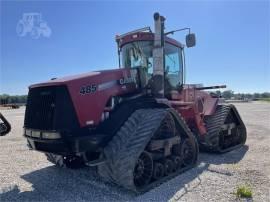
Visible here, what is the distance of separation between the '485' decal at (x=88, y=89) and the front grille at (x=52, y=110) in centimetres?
28

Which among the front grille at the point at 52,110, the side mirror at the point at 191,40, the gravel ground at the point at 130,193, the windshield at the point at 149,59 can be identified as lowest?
the gravel ground at the point at 130,193

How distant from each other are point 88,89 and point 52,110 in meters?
0.70

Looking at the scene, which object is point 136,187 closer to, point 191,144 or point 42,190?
point 42,190

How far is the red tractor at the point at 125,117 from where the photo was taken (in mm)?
4770

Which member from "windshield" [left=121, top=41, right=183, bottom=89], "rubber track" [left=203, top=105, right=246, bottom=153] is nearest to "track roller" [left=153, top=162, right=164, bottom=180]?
"windshield" [left=121, top=41, right=183, bottom=89]

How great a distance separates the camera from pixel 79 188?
531cm

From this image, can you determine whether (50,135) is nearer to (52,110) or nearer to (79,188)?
(52,110)

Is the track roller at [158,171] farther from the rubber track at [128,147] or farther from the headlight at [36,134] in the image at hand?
the headlight at [36,134]

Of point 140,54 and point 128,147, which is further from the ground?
point 140,54

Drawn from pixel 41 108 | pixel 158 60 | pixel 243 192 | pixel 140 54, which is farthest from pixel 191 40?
pixel 41 108

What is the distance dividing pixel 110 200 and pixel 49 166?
277cm

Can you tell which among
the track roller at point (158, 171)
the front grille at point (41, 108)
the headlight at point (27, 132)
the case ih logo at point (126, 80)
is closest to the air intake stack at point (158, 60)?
the case ih logo at point (126, 80)

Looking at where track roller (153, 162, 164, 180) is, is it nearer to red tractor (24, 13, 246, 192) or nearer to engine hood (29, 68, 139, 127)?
red tractor (24, 13, 246, 192)

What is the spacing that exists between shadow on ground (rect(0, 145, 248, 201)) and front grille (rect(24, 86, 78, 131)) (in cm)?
117
